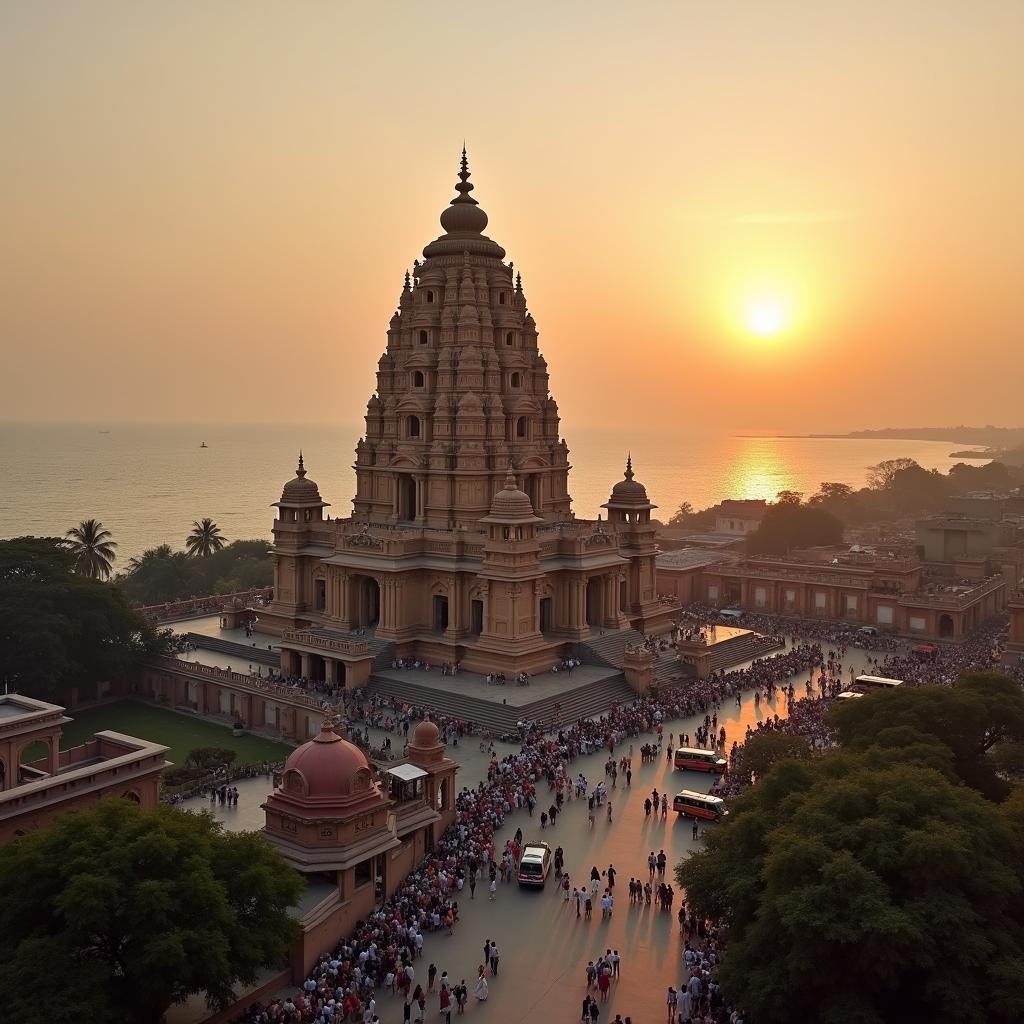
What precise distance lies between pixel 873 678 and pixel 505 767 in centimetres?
1754

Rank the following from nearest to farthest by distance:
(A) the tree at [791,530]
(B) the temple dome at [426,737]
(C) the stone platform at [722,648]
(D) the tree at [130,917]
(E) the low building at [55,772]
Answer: (D) the tree at [130,917] < (E) the low building at [55,772] < (B) the temple dome at [426,737] < (C) the stone platform at [722,648] < (A) the tree at [791,530]

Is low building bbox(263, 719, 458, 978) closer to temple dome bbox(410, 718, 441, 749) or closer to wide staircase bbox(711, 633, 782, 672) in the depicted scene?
temple dome bbox(410, 718, 441, 749)

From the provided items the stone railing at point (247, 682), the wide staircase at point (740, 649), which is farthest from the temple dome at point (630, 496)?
the stone railing at point (247, 682)

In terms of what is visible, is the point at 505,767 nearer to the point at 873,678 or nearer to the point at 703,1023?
the point at 703,1023

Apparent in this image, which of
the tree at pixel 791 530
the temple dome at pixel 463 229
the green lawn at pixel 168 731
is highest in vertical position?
the temple dome at pixel 463 229

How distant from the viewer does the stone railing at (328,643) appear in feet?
132

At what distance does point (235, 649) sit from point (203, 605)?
32.7 ft

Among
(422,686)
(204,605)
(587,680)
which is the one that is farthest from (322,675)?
(204,605)

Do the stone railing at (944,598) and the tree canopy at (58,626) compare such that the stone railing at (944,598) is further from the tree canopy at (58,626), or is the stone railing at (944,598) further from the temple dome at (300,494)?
the tree canopy at (58,626)

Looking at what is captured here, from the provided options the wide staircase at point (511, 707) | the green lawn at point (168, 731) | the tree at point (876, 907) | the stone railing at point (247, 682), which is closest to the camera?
the tree at point (876, 907)

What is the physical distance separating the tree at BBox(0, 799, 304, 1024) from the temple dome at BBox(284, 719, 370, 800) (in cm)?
357

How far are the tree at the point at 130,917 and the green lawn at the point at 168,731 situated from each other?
16212mm

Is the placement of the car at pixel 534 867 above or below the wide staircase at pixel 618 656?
below

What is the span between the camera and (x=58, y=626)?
37719 mm
